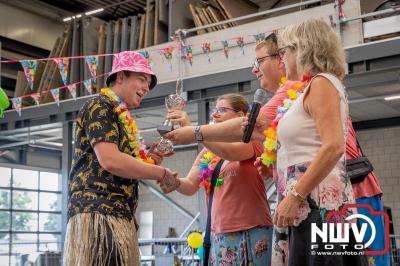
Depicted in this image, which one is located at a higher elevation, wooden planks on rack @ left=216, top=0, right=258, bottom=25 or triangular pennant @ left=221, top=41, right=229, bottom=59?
wooden planks on rack @ left=216, top=0, right=258, bottom=25

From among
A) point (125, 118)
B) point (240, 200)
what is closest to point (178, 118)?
point (125, 118)

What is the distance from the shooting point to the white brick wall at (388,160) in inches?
458

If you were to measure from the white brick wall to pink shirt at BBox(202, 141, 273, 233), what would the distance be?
952 centimetres

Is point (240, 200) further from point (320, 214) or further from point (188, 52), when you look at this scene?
point (188, 52)

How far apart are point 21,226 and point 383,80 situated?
10.6 m

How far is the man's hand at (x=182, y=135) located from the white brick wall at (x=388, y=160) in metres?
9.77

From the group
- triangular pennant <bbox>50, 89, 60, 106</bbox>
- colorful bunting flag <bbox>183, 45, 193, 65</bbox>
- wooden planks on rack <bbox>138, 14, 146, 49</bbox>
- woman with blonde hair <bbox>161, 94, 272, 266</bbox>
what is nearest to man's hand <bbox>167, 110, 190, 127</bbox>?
woman with blonde hair <bbox>161, 94, 272, 266</bbox>

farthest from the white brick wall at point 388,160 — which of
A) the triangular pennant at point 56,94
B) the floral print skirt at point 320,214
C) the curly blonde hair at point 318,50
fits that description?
the floral print skirt at point 320,214

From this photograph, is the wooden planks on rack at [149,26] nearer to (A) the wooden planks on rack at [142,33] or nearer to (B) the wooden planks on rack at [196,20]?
(A) the wooden planks on rack at [142,33]

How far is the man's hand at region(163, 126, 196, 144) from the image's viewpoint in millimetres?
2705

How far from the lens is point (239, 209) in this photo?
2783 millimetres

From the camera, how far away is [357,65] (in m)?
6.44

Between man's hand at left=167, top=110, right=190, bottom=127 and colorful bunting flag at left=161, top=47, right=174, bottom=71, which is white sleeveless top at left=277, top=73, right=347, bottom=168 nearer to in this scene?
man's hand at left=167, top=110, right=190, bottom=127

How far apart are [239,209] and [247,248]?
0.64ft
